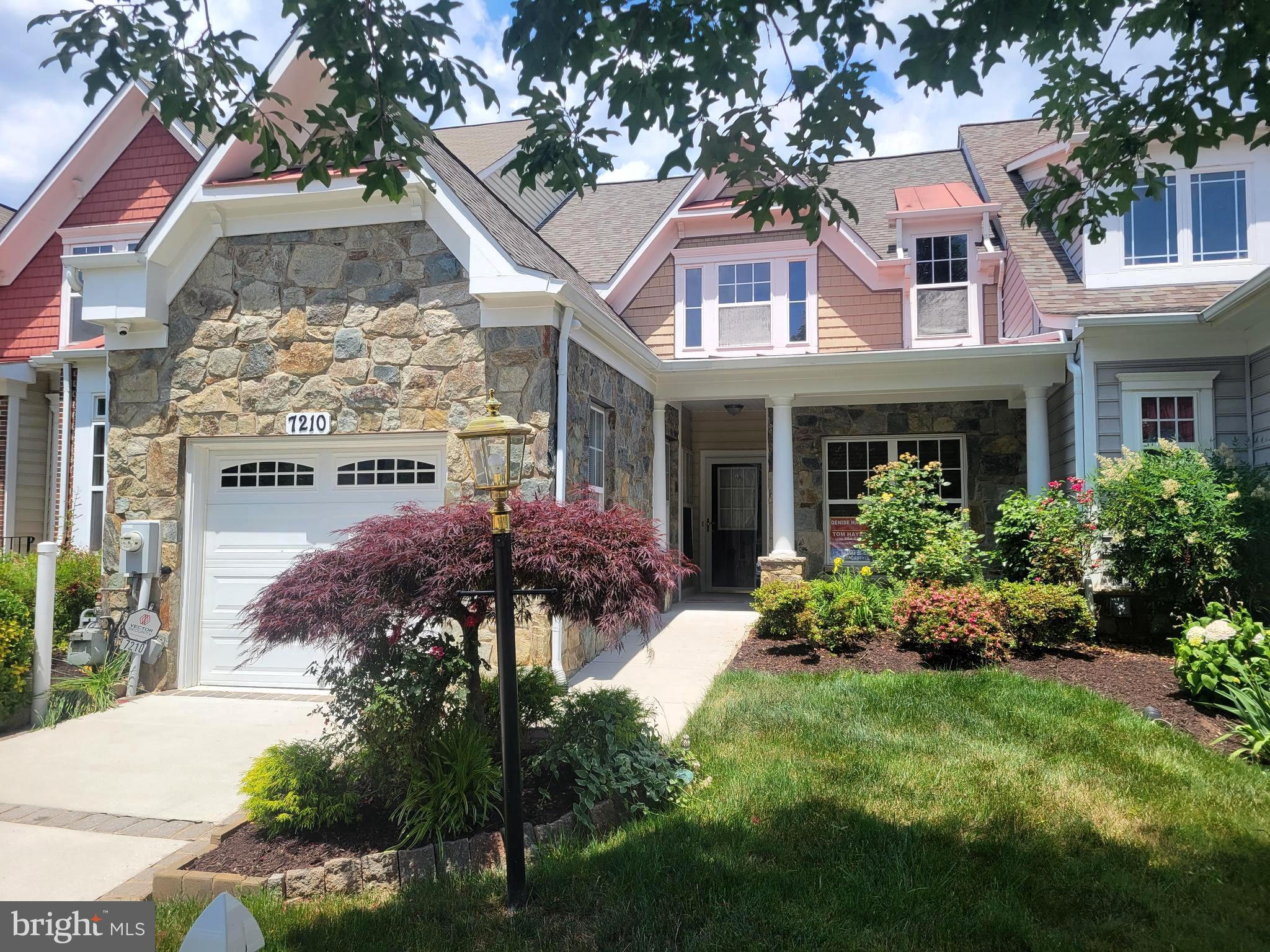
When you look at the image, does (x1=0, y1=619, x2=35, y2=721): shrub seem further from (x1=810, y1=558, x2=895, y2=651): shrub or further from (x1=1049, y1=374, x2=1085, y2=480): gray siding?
(x1=1049, y1=374, x2=1085, y2=480): gray siding

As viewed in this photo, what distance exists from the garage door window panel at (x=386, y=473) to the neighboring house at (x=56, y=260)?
6.06 metres

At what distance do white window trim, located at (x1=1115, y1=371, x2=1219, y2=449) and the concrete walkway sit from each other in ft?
15.4

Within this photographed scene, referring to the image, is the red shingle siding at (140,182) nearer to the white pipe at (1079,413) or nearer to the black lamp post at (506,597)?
the black lamp post at (506,597)

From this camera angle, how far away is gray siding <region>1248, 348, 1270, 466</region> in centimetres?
829

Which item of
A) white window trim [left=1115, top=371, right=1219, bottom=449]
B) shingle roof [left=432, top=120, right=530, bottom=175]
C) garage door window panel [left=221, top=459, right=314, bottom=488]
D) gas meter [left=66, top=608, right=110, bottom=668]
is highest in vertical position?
shingle roof [left=432, top=120, right=530, bottom=175]

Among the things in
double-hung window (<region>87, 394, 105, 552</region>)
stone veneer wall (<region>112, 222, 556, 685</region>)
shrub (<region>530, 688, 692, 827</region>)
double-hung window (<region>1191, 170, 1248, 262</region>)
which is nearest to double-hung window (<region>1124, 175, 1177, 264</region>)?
double-hung window (<region>1191, 170, 1248, 262</region>)

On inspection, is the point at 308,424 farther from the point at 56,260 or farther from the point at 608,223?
the point at 56,260

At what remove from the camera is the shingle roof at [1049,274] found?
29.7 feet

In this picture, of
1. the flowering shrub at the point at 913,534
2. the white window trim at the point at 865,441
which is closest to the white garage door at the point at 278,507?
the flowering shrub at the point at 913,534

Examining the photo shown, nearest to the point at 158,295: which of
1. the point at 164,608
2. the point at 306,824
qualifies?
the point at 164,608

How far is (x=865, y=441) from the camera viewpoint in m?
12.5

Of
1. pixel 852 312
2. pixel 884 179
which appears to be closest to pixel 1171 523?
pixel 852 312

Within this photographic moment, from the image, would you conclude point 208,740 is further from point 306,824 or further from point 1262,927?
point 1262,927

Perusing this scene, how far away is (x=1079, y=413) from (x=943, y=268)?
3.10 meters
